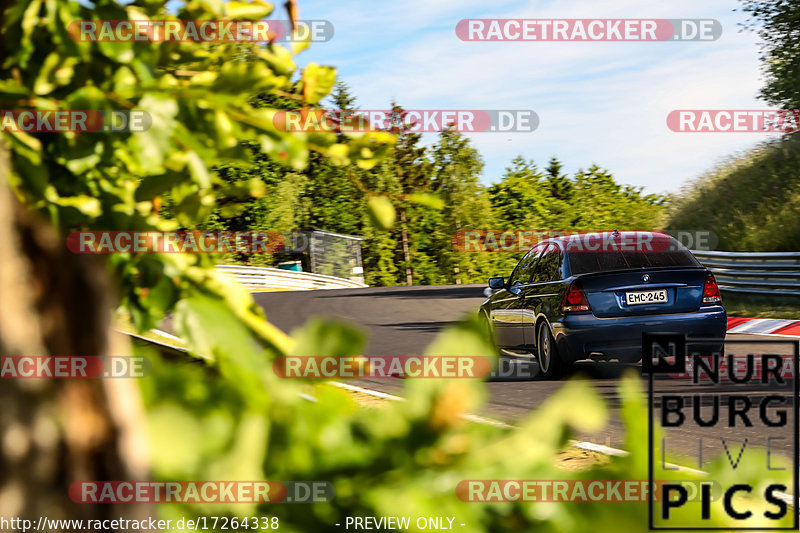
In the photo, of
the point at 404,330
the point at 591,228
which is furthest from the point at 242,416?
the point at 591,228

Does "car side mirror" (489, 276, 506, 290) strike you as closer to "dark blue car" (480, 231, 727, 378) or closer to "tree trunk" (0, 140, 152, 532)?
"dark blue car" (480, 231, 727, 378)

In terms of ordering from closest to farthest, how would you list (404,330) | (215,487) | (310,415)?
(215,487)
(310,415)
(404,330)

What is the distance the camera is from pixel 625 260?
10.6 metres

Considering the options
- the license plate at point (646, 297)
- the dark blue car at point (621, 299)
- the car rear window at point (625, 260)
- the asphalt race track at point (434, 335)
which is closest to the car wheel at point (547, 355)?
the dark blue car at point (621, 299)

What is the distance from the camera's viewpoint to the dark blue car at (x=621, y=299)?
402 inches

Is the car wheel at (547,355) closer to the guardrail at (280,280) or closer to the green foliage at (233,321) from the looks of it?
the green foliage at (233,321)

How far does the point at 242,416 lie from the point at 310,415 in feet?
0.25

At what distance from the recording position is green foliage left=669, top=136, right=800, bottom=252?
80.7 feet

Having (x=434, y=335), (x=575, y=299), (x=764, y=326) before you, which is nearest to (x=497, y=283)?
(x=575, y=299)

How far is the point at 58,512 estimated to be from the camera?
1.48 ft

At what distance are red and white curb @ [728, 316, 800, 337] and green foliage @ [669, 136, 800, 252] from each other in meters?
8.74

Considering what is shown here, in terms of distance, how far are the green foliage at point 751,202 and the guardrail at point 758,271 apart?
7.68 feet

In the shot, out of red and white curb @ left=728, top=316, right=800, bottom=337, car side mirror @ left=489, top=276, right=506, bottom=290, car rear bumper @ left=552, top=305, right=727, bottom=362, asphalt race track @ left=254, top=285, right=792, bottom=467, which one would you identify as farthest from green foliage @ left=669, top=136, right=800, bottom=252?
car rear bumper @ left=552, top=305, right=727, bottom=362

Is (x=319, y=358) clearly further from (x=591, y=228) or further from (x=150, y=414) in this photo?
(x=591, y=228)
